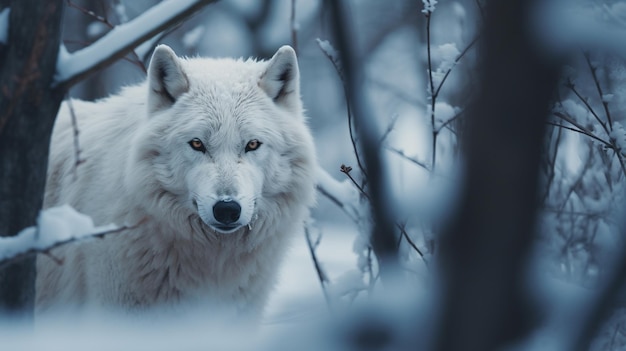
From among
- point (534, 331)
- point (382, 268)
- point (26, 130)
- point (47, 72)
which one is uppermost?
point (47, 72)

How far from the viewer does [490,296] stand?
991 mm

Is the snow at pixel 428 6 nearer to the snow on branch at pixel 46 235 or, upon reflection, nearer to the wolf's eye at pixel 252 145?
the wolf's eye at pixel 252 145

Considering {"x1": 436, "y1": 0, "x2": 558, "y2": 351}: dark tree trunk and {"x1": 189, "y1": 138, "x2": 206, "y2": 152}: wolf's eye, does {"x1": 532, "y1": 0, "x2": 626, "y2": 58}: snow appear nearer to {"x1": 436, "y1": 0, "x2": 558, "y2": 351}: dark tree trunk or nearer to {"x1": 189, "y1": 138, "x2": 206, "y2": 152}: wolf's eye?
{"x1": 436, "y1": 0, "x2": 558, "y2": 351}: dark tree trunk

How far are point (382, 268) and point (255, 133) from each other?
284cm

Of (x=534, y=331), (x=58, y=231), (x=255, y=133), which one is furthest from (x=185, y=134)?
(x=534, y=331)

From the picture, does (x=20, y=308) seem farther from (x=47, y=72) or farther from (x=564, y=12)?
(x=564, y=12)

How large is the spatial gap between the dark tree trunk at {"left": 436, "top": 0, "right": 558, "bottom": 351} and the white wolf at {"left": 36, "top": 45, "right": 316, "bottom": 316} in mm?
2900

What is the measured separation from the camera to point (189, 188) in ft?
13.5

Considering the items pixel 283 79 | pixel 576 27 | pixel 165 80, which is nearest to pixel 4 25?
pixel 165 80

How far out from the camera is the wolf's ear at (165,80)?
430 cm

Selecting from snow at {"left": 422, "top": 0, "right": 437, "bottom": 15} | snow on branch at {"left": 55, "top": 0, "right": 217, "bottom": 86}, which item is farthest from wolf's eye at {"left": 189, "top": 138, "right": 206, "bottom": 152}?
snow on branch at {"left": 55, "top": 0, "right": 217, "bottom": 86}

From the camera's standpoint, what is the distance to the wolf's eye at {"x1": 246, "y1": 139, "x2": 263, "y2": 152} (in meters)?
4.21

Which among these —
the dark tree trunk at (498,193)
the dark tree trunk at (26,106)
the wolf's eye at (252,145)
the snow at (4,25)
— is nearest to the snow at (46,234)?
the dark tree trunk at (26,106)

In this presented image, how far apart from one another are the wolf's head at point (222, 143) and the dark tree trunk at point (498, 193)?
2876 millimetres
